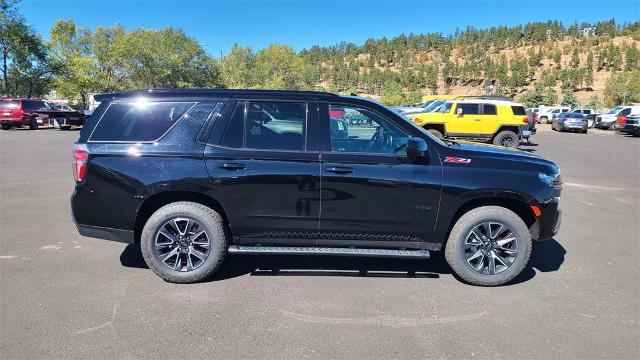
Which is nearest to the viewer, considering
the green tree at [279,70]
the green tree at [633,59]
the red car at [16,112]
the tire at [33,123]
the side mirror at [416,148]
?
the side mirror at [416,148]

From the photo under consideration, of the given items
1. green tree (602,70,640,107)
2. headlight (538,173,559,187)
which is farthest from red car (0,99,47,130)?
green tree (602,70,640,107)

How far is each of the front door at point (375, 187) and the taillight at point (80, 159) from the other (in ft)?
7.44

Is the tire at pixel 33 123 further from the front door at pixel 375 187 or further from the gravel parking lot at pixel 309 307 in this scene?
the front door at pixel 375 187

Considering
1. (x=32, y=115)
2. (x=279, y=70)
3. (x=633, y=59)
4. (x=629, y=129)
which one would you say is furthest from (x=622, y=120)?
(x=633, y=59)

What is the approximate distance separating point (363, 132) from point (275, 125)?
0.87 m

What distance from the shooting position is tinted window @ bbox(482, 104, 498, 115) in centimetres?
1688

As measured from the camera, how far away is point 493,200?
429 centimetres

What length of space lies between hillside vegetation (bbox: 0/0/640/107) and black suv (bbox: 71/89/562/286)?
39.2 m

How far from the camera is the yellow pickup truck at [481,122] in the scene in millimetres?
16750

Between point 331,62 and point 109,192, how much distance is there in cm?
11559

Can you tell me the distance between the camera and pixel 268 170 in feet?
13.3

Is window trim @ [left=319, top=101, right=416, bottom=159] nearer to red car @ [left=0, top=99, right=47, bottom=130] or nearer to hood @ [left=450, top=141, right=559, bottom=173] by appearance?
hood @ [left=450, top=141, right=559, bottom=173]

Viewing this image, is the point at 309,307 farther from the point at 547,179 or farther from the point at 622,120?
the point at 622,120

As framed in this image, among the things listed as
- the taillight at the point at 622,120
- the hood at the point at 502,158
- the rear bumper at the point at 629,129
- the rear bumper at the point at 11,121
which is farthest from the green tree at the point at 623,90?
the rear bumper at the point at 11,121
